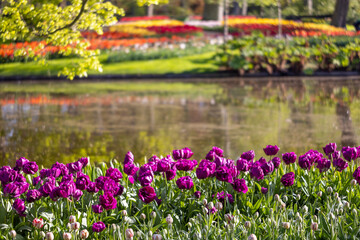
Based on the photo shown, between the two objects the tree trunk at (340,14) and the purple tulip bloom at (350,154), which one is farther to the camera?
the tree trunk at (340,14)

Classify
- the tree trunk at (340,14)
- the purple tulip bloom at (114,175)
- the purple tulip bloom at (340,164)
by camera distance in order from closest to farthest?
1. the purple tulip bloom at (114,175)
2. the purple tulip bloom at (340,164)
3. the tree trunk at (340,14)

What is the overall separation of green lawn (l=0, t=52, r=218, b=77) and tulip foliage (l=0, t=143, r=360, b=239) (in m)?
17.4

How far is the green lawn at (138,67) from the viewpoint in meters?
22.4

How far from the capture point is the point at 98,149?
8906 millimetres

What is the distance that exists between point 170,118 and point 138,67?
11276mm

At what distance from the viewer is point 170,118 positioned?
12.2 metres

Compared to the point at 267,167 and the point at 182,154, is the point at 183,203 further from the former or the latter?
the point at 267,167

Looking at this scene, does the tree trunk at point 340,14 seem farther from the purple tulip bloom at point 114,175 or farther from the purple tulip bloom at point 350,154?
the purple tulip bloom at point 114,175

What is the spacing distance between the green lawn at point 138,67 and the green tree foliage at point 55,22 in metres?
13.4

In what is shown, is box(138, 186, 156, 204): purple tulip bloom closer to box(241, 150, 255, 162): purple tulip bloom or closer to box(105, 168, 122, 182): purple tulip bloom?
box(105, 168, 122, 182): purple tulip bloom

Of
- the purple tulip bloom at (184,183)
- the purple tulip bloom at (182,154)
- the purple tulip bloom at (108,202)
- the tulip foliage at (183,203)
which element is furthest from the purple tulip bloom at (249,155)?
the purple tulip bloom at (108,202)

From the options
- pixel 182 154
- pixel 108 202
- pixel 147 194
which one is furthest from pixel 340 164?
pixel 108 202

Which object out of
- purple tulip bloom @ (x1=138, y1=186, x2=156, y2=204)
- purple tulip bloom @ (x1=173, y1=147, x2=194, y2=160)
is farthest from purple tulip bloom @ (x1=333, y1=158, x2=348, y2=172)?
purple tulip bloom @ (x1=138, y1=186, x2=156, y2=204)

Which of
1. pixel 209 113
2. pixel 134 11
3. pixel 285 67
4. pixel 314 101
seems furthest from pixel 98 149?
pixel 134 11
